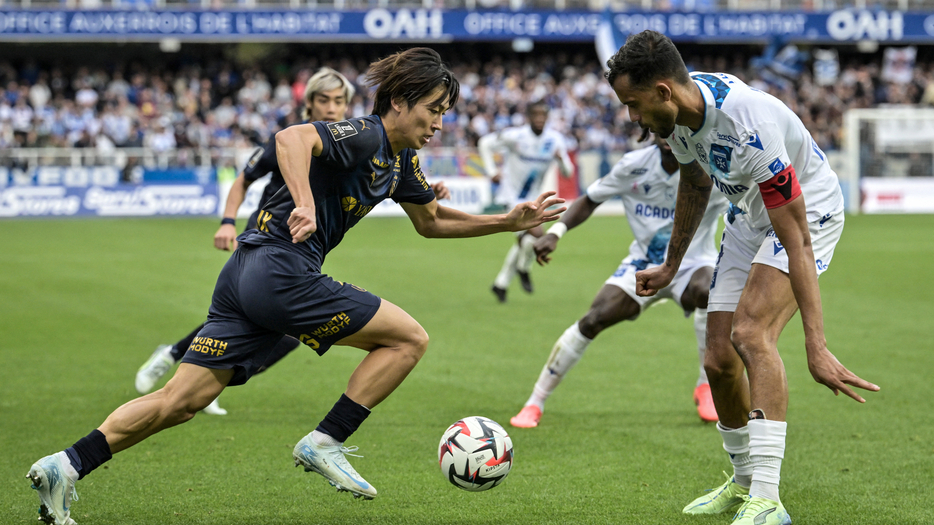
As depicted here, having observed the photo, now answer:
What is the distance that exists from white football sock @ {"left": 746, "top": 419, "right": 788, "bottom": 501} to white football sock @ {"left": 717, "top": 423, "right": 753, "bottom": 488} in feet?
1.72

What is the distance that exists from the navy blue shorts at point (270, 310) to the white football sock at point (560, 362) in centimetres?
243

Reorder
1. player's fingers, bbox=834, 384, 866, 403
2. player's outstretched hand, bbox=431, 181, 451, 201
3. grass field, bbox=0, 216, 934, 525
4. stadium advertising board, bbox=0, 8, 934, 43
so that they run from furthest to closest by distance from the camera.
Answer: stadium advertising board, bbox=0, 8, 934, 43, player's outstretched hand, bbox=431, 181, 451, 201, grass field, bbox=0, 216, 934, 525, player's fingers, bbox=834, 384, 866, 403

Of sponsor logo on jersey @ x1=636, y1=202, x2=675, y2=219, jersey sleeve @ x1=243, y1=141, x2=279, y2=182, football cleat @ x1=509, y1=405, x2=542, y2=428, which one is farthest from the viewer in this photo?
sponsor logo on jersey @ x1=636, y1=202, x2=675, y2=219

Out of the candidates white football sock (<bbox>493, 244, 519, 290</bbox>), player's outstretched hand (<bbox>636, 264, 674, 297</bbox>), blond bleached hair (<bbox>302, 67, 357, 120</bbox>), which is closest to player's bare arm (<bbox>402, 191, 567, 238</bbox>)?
player's outstretched hand (<bbox>636, 264, 674, 297</bbox>)

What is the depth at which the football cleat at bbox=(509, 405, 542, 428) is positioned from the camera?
20.5ft

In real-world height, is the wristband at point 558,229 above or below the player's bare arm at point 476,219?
below

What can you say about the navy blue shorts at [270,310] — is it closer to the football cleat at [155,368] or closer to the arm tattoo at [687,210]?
the arm tattoo at [687,210]

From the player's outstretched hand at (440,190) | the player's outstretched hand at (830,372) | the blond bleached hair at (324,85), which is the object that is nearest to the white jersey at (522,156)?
the blond bleached hair at (324,85)

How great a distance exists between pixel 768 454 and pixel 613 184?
3028 millimetres

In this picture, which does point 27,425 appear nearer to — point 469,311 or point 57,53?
point 469,311

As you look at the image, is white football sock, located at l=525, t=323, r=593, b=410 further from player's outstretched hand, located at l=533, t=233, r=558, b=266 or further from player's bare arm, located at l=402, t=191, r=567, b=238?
player's bare arm, located at l=402, t=191, r=567, b=238

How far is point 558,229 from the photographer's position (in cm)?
649

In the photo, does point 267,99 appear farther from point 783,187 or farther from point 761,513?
point 761,513

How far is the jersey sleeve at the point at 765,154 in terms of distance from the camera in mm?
3896
